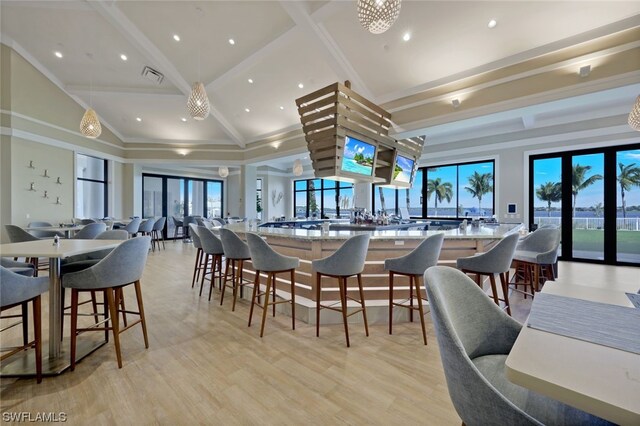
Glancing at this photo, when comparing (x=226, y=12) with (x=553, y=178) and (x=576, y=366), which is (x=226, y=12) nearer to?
(x=576, y=366)

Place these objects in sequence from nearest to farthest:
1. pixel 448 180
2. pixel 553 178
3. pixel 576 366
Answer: pixel 576 366 < pixel 553 178 < pixel 448 180

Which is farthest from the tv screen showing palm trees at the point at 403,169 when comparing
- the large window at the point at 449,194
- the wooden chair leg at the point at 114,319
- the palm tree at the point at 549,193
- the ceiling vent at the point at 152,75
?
the ceiling vent at the point at 152,75

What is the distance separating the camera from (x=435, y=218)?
879 cm

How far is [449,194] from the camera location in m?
8.56

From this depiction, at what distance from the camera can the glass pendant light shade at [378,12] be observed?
2.46 metres

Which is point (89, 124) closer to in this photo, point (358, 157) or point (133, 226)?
point (133, 226)

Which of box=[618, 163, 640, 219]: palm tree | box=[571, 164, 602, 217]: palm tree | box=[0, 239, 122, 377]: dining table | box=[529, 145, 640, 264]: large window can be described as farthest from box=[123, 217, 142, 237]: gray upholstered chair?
box=[618, 163, 640, 219]: palm tree

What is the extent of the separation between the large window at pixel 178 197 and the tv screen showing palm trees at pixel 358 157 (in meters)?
9.34

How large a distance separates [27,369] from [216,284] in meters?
2.59

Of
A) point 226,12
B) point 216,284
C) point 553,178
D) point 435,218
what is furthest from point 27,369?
point 553,178

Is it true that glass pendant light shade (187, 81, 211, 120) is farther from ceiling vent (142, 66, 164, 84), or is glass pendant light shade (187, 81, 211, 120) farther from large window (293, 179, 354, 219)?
large window (293, 179, 354, 219)

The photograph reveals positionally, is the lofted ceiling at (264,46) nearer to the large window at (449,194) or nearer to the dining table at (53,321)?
the large window at (449,194)

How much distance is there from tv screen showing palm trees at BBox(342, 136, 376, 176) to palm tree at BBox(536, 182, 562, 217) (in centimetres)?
519

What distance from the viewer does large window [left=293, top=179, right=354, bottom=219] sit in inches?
467
